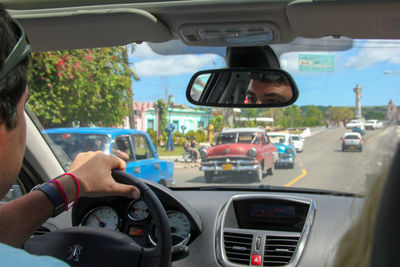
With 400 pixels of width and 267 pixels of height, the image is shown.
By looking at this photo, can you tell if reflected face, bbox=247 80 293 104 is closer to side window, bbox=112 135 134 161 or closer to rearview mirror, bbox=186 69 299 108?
rearview mirror, bbox=186 69 299 108

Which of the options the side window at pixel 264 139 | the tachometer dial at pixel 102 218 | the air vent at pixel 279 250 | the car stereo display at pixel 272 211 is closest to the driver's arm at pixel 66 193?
the tachometer dial at pixel 102 218

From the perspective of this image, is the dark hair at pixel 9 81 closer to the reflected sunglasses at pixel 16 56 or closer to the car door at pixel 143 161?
the reflected sunglasses at pixel 16 56

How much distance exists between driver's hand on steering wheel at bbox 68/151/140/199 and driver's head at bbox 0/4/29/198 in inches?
23.3

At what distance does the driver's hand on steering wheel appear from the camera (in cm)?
187

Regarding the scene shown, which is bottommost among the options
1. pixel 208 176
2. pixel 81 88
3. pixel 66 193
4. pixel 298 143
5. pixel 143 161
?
pixel 208 176

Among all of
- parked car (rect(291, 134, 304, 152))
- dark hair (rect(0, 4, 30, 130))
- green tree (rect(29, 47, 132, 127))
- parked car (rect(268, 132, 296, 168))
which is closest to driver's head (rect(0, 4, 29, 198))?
dark hair (rect(0, 4, 30, 130))

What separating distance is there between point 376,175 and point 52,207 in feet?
3.89

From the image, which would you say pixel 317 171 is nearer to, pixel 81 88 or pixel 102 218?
pixel 102 218

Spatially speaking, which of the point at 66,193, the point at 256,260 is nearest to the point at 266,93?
the point at 256,260

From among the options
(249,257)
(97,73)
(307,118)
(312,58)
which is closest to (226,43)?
(312,58)

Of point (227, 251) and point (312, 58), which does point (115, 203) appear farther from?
point (312, 58)

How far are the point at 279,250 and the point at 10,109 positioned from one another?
215 cm

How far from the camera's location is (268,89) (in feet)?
8.70

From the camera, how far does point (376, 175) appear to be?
2.52 feet
